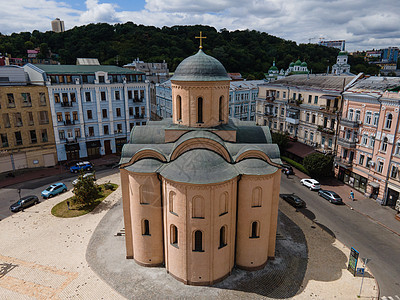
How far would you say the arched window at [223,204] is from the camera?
68.4ft

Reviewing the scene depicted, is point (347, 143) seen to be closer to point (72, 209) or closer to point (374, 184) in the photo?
point (374, 184)

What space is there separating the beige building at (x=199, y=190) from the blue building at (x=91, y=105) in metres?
26.6

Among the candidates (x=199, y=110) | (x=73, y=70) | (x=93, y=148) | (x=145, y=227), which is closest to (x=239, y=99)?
(x=93, y=148)

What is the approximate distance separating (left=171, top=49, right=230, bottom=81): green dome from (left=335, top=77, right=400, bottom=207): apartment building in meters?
22.6

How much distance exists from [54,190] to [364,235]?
38.8 m

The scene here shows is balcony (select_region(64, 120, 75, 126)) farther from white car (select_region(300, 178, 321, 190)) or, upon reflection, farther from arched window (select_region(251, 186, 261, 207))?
white car (select_region(300, 178, 321, 190))

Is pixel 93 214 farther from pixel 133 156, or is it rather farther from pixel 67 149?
pixel 67 149

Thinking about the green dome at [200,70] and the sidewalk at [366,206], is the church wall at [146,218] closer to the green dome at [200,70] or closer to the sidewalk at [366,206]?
the green dome at [200,70]

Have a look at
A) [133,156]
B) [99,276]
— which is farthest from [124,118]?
[99,276]

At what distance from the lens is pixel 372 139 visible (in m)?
35.7

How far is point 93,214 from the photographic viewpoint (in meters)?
32.1

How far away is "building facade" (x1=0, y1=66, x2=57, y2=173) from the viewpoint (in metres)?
42.5

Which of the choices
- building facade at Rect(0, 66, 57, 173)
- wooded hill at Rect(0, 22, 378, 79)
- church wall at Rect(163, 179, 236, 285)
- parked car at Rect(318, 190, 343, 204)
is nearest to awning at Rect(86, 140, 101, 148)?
building facade at Rect(0, 66, 57, 173)

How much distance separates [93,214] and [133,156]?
13.8 meters
